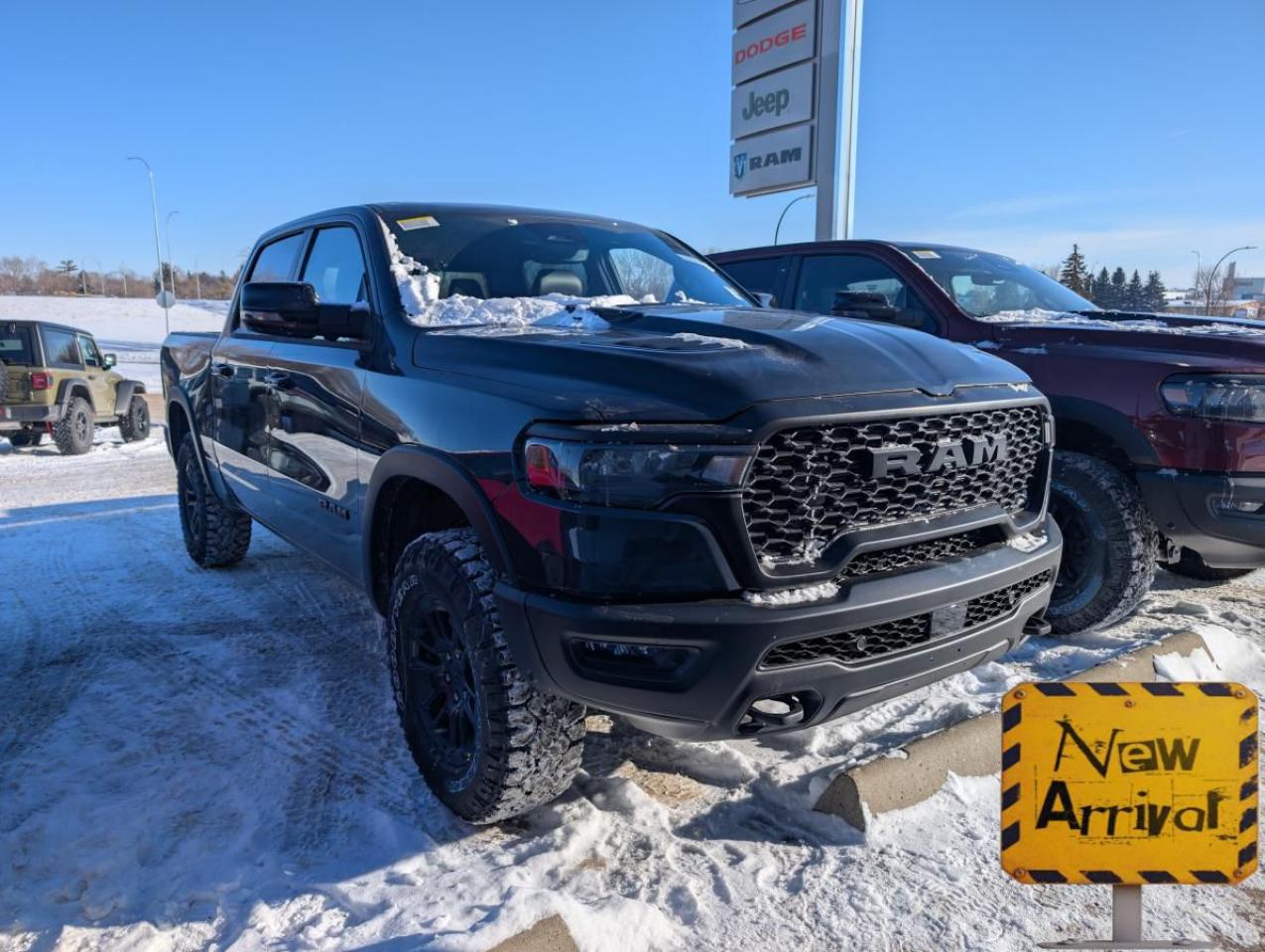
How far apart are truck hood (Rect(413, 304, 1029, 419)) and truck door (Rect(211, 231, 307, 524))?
1.57m

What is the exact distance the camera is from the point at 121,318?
5294 centimetres

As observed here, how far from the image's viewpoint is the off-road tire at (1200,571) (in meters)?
4.97

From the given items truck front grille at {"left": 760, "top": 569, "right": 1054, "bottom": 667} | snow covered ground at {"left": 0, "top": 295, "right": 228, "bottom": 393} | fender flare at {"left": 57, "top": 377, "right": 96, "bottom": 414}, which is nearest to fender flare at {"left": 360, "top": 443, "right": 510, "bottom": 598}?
truck front grille at {"left": 760, "top": 569, "right": 1054, "bottom": 667}

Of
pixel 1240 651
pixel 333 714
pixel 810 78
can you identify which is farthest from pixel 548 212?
pixel 810 78

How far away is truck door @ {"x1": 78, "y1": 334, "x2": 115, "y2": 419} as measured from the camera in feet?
39.9

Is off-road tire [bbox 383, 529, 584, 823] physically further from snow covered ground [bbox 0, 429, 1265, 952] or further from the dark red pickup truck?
the dark red pickup truck

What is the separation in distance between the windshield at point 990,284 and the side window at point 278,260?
331 centimetres

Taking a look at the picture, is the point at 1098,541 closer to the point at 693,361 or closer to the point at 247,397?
the point at 693,361

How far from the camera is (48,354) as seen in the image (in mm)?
11469

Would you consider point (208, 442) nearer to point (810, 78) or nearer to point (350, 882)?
point (350, 882)

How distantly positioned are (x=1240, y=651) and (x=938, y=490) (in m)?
2.49

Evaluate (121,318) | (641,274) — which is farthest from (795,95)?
(121,318)

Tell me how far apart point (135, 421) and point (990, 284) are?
12835 mm

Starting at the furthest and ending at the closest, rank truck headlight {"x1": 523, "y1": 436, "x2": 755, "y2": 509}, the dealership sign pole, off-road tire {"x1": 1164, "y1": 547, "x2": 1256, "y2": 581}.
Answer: the dealership sign pole < off-road tire {"x1": 1164, "y1": 547, "x2": 1256, "y2": 581} < truck headlight {"x1": 523, "y1": 436, "x2": 755, "y2": 509}
